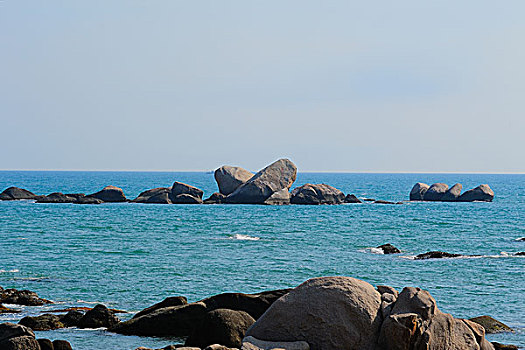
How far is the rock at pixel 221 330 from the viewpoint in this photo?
48.5 ft

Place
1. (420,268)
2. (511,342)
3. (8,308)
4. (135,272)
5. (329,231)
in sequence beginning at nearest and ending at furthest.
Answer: (511,342), (8,308), (135,272), (420,268), (329,231)

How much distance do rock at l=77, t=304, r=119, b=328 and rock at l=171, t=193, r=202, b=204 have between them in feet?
238

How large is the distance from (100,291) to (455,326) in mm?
16919

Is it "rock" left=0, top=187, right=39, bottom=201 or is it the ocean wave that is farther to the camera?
"rock" left=0, top=187, right=39, bottom=201

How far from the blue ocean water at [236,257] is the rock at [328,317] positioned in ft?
17.8

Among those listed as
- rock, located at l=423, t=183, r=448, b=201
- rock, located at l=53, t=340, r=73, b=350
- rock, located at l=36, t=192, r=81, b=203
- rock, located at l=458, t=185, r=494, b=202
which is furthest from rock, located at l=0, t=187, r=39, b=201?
rock, located at l=53, t=340, r=73, b=350

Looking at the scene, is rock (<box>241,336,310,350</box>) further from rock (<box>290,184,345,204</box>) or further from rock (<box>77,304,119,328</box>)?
rock (<box>290,184,345,204</box>)

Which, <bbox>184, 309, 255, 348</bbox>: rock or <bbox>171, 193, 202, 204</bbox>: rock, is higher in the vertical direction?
<bbox>184, 309, 255, 348</bbox>: rock

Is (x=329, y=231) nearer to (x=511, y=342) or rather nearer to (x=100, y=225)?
(x=100, y=225)

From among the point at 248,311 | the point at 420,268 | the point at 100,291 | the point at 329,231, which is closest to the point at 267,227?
the point at 329,231

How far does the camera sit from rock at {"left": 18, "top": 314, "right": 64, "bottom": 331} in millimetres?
19188

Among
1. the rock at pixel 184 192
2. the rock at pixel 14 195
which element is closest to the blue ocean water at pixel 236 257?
the rock at pixel 184 192

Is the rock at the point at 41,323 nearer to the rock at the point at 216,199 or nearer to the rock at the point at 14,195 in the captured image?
the rock at the point at 216,199

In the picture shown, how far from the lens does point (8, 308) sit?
885 inches
